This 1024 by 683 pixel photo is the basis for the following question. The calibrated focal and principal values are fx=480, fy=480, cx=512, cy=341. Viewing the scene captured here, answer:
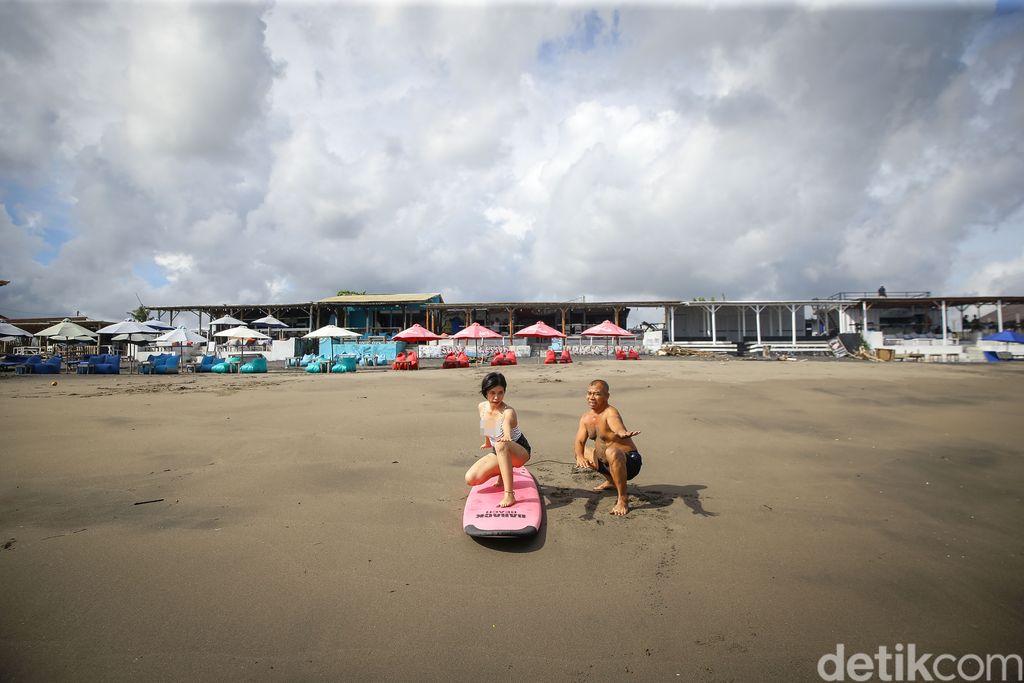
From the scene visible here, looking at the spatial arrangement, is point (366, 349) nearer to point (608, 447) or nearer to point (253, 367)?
point (253, 367)

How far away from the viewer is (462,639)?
239 cm

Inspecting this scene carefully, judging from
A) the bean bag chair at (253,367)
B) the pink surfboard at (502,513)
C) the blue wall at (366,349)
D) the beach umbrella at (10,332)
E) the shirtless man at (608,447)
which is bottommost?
the pink surfboard at (502,513)

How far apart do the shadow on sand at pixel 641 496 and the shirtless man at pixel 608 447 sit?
136 mm

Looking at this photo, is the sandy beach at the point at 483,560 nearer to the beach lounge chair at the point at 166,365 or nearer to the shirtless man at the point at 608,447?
the shirtless man at the point at 608,447

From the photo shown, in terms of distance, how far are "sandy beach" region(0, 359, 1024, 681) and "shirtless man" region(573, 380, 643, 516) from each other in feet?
0.76

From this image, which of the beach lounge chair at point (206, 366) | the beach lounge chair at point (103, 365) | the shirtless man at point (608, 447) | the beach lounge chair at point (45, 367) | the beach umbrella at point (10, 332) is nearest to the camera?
the shirtless man at point (608, 447)

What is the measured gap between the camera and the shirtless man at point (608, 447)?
152 inches

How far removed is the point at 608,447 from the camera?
404 centimetres

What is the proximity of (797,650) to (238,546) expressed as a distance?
3.42 m

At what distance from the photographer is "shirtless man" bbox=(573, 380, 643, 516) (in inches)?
152

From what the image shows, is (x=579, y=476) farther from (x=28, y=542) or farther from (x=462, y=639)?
(x=28, y=542)

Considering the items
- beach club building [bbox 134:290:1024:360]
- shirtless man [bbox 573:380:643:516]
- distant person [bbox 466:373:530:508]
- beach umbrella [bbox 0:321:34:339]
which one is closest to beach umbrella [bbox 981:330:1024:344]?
beach club building [bbox 134:290:1024:360]

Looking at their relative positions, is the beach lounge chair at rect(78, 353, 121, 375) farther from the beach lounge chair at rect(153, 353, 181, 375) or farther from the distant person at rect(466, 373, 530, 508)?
the distant person at rect(466, 373, 530, 508)

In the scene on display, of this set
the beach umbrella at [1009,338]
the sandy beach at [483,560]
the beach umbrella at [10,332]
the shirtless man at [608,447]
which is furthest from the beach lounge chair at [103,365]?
the beach umbrella at [1009,338]
